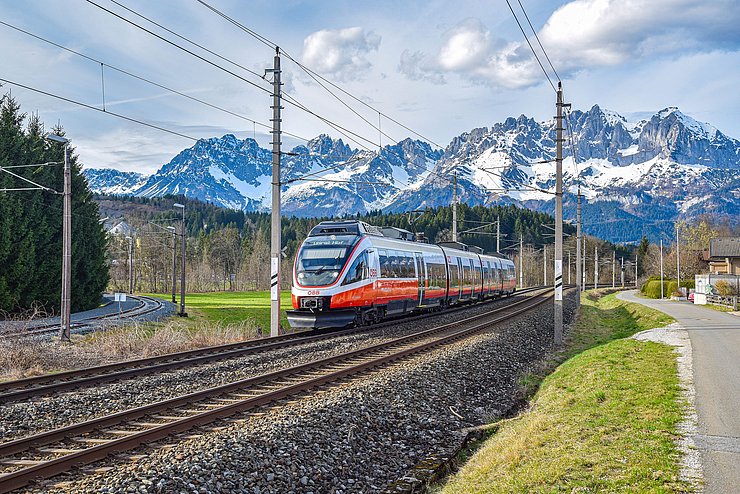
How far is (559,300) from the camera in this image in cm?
2462

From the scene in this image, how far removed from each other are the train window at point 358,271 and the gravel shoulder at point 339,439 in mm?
6472

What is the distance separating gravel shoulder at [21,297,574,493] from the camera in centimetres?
771

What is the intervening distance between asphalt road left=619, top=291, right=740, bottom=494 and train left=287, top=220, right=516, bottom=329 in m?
10.7

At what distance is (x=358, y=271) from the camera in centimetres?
2333

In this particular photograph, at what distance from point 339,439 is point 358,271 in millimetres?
13414

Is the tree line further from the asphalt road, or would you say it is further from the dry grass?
the asphalt road

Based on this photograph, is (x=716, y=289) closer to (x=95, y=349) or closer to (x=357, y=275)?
(x=357, y=275)

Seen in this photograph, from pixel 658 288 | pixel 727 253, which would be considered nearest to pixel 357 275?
pixel 658 288

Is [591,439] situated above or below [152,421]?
below

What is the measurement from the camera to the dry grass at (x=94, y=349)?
52.6 ft

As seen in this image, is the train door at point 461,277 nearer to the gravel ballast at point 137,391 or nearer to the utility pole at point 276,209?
the utility pole at point 276,209

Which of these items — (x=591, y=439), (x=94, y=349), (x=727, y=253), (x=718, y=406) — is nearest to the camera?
(x=591, y=439)

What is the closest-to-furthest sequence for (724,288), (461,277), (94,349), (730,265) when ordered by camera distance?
(94,349), (461,277), (724,288), (730,265)

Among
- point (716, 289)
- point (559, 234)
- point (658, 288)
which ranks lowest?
point (658, 288)
